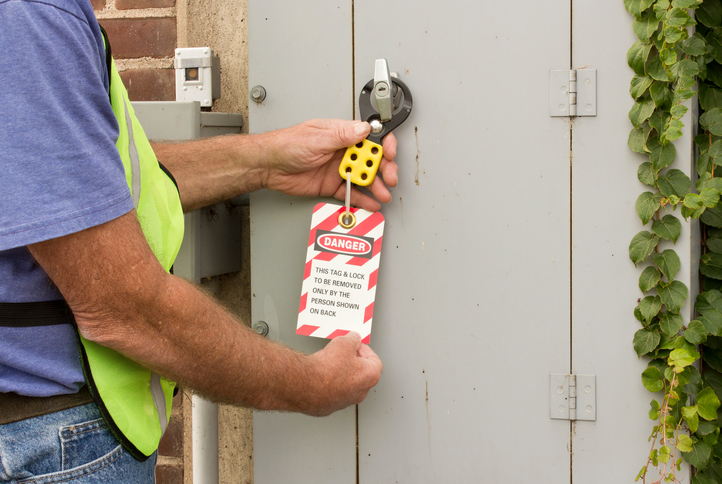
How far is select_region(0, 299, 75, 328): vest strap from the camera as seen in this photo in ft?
2.05

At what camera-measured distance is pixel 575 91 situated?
0.92m

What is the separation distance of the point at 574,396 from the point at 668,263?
28 centimetres

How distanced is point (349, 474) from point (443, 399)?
245 millimetres

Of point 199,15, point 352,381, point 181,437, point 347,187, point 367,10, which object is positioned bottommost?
point 181,437

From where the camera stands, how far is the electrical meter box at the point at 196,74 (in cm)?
120

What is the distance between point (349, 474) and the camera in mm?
1046

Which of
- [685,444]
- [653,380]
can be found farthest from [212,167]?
[685,444]

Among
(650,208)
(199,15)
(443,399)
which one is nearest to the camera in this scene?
(650,208)

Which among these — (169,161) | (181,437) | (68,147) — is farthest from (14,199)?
(181,437)

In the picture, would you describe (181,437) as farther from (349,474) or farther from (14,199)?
(14,199)

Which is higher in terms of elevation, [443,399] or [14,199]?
[14,199]

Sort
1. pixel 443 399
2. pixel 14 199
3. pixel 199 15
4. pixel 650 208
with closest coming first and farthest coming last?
pixel 14 199
pixel 650 208
pixel 443 399
pixel 199 15

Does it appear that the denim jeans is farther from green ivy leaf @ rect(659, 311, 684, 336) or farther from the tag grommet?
green ivy leaf @ rect(659, 311, 684, 336)

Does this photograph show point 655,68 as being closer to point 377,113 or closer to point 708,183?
point 708,183
